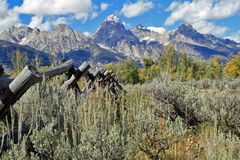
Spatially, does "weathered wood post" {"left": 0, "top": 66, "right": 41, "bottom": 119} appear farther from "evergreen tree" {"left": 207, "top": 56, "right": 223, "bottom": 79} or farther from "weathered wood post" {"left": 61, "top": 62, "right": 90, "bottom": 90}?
"evergreen tree" {"left": 207, "top": 56, "right": 223, "bottom": 79}

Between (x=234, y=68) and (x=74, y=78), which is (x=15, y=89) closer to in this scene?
(x=74, y=78)

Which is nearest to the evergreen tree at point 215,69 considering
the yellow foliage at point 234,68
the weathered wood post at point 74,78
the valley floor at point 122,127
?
the yellow foliage at point 234,68

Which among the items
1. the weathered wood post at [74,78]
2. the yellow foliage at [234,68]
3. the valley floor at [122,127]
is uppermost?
the yellow foliage at [234,68]

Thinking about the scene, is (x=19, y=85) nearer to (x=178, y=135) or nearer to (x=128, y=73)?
(x=178, y=135)

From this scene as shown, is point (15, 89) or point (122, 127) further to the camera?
point (122, 127)

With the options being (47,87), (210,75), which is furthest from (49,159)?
(210,75)

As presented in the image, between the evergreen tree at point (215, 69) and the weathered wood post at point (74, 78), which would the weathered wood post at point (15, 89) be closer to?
the weathered wood post at point (74, 78)

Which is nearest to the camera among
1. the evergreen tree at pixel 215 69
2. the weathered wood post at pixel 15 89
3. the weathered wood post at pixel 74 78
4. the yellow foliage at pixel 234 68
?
the weathered wood post at pixel 15 89

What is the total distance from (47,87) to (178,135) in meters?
1.80

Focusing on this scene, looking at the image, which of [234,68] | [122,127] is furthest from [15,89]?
[234,68]

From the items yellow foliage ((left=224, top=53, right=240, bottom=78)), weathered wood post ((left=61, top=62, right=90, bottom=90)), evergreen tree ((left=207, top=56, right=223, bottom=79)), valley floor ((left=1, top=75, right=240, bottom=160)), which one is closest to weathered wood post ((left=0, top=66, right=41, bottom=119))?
valley floor ((left=1, top=75, right=240, bottom=160))

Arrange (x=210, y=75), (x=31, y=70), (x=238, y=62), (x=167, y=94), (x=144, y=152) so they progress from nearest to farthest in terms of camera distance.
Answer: (x=31, y=70) < (x=144, y=152) < (x=167, y=94) < (x=238, y=62) < (x=210, y=75)

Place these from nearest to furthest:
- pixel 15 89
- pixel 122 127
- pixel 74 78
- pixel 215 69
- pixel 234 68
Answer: pixel 15 89 → pixel 122 127 → pixel 74 78 → pixel 234 68 → pixel 215 69

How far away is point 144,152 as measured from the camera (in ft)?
14.8
